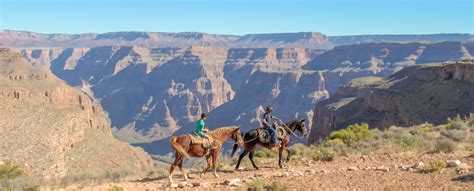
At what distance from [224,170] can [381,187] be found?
6.44 meters

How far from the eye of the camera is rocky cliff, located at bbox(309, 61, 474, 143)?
55.0 metres

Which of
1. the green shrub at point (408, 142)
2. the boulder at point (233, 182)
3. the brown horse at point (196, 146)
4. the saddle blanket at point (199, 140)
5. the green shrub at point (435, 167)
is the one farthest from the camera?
the green shrub at point (408, 142)

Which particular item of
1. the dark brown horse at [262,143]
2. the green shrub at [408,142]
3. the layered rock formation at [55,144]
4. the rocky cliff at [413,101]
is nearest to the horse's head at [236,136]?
the dark brown horse at [262,143]

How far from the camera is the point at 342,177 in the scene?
16.3m

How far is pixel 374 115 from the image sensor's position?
7138 centimetres

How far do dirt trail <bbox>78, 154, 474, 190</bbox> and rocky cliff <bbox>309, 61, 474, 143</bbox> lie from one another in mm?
34793

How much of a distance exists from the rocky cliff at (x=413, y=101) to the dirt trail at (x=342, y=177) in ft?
114

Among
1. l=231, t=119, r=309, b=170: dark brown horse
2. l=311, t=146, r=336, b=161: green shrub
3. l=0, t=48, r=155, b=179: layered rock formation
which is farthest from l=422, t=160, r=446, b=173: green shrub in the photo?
l=0, t=48, r=155, b=179: layered rock formation

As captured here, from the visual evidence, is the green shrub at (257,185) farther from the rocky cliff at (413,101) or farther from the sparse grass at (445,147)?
the rocky cliff at (413,101)

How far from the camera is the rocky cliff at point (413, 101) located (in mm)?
55000

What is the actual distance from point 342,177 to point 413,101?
49486 millimetres

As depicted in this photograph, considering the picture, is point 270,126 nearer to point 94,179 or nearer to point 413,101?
point 94,179

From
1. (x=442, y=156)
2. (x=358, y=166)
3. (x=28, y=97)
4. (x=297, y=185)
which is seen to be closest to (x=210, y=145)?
(x=297, y=185)

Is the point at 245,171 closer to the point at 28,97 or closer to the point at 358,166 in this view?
the point at 358,166
